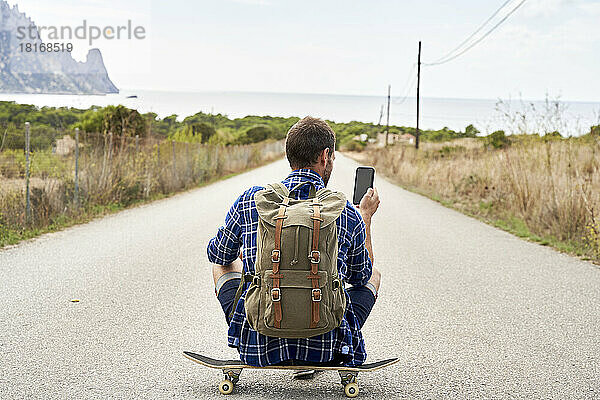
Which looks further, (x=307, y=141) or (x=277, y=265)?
(x=307, y=141)

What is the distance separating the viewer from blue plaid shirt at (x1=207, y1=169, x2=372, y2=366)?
3584mm

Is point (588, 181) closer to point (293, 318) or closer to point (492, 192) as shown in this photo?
point (492, 192)

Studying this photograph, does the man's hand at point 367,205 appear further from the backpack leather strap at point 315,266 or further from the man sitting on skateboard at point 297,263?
the backpack leather strap at point 315,266

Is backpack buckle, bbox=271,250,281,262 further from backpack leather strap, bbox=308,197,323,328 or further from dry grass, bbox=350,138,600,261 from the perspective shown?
dry grass, bbox=350,138,600,261

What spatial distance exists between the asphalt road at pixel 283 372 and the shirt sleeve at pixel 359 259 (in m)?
0.70

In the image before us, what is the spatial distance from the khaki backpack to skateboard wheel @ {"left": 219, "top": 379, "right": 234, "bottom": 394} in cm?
65

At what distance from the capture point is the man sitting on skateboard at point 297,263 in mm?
3297

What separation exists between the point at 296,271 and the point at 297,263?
0.04 metres

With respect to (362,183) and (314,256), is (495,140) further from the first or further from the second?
(314,256)

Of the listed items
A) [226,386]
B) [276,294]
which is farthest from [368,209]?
[226,386]

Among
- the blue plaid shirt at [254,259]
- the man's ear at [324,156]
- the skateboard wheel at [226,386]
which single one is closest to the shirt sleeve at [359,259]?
the blue plaid shirt at [254,259]

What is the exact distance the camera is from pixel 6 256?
898cm

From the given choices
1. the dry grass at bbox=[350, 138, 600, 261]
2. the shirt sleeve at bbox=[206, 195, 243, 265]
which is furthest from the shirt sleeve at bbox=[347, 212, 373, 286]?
the dry grass at bbox=[350, 138, 600, 261]

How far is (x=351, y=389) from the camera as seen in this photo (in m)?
3.91
